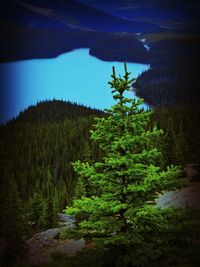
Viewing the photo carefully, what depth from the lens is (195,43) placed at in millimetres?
14008

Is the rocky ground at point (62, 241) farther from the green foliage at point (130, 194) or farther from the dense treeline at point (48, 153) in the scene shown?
the green foliage at point (130, 194)

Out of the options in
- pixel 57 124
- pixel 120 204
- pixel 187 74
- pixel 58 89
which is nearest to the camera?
pixel 120 204

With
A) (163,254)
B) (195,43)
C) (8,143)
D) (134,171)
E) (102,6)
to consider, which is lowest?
(163,254)

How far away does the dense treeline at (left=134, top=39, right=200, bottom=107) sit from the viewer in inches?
545

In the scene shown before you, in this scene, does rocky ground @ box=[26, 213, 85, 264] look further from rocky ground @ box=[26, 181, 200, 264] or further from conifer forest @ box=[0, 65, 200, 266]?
conifer forest @ box=[0, 65, 200, 266]

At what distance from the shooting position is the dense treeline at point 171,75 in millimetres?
13836

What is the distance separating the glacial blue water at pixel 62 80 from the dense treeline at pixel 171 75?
0.49 meters

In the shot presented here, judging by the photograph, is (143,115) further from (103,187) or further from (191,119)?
(191,119)

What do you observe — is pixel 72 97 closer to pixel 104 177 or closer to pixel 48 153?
pixel 48 153

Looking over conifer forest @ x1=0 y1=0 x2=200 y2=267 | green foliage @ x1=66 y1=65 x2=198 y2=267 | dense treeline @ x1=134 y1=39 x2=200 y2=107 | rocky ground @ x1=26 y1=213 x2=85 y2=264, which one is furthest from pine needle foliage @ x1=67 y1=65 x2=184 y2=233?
rocky ground @ x1=26 y1=213 x2=85 y2=264

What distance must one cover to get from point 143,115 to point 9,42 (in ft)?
27.3

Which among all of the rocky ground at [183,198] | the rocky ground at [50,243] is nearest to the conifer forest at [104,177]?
the rocky ground at [50,243]

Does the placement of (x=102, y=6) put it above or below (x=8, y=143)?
above

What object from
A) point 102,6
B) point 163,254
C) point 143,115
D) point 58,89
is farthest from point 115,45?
point 163,254
